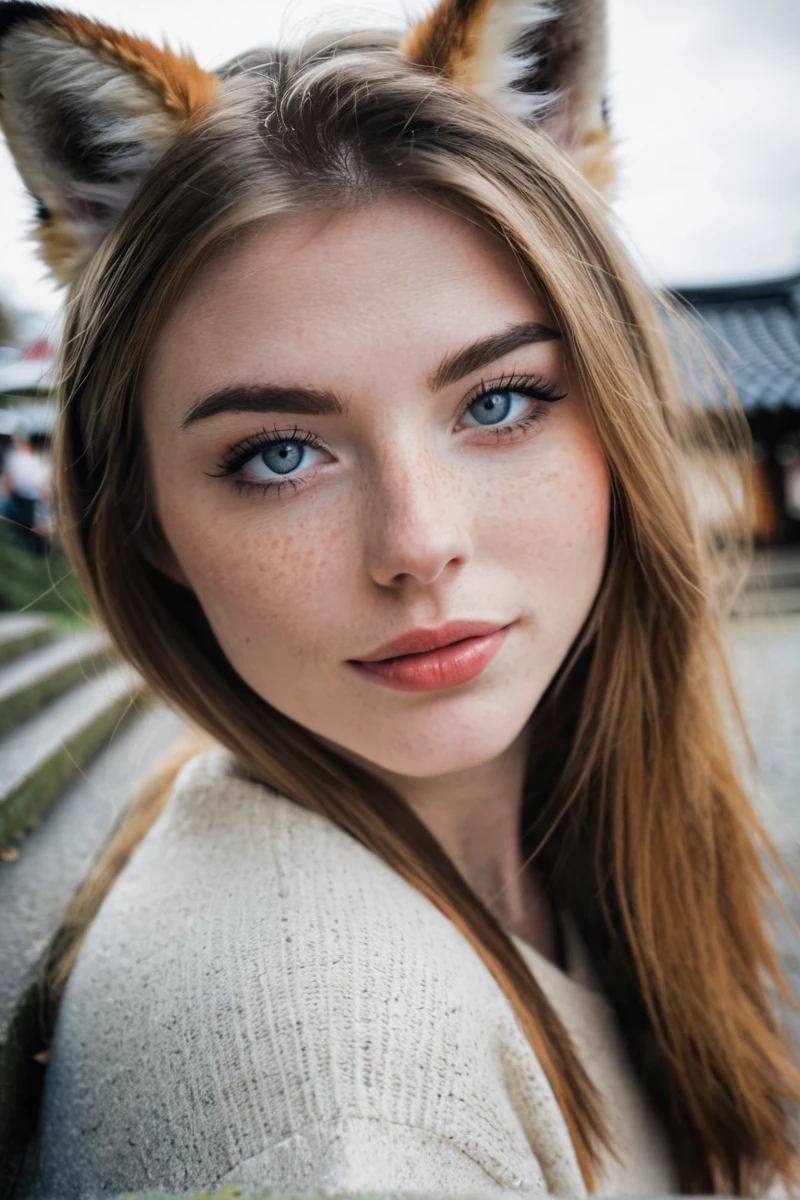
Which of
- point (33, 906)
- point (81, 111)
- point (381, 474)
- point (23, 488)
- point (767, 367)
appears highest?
point (23, 488)

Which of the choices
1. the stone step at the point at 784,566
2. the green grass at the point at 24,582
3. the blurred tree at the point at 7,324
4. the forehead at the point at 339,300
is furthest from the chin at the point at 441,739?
the stone step at the point at 784,566

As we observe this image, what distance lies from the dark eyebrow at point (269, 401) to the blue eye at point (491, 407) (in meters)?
0.19

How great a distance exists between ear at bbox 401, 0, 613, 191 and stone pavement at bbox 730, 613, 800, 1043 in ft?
3.46

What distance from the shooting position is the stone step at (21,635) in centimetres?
368

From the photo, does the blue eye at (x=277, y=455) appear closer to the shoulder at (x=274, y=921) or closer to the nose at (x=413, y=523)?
the nose at (x=413, y=523)

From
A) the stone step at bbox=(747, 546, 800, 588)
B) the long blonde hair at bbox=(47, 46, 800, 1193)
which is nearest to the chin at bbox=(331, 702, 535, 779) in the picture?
the long blonde hair at bbox=(47, 46, 800, 1193)

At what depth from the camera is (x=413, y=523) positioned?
1.08 m

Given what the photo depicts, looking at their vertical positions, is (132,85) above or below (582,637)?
above

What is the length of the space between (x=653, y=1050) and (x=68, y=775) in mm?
1682

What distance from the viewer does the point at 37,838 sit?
2.10 meters

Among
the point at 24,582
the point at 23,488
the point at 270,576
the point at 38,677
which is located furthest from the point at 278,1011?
the point at 23,488

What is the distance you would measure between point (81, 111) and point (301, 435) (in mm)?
527

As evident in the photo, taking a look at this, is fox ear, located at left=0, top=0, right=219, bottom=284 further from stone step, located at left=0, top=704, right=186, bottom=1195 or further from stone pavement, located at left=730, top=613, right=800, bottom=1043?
stone pavement, located at left=730, top=613, right=800, bottom=1043

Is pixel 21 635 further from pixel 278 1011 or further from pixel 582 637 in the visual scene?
pixel 278 1011
